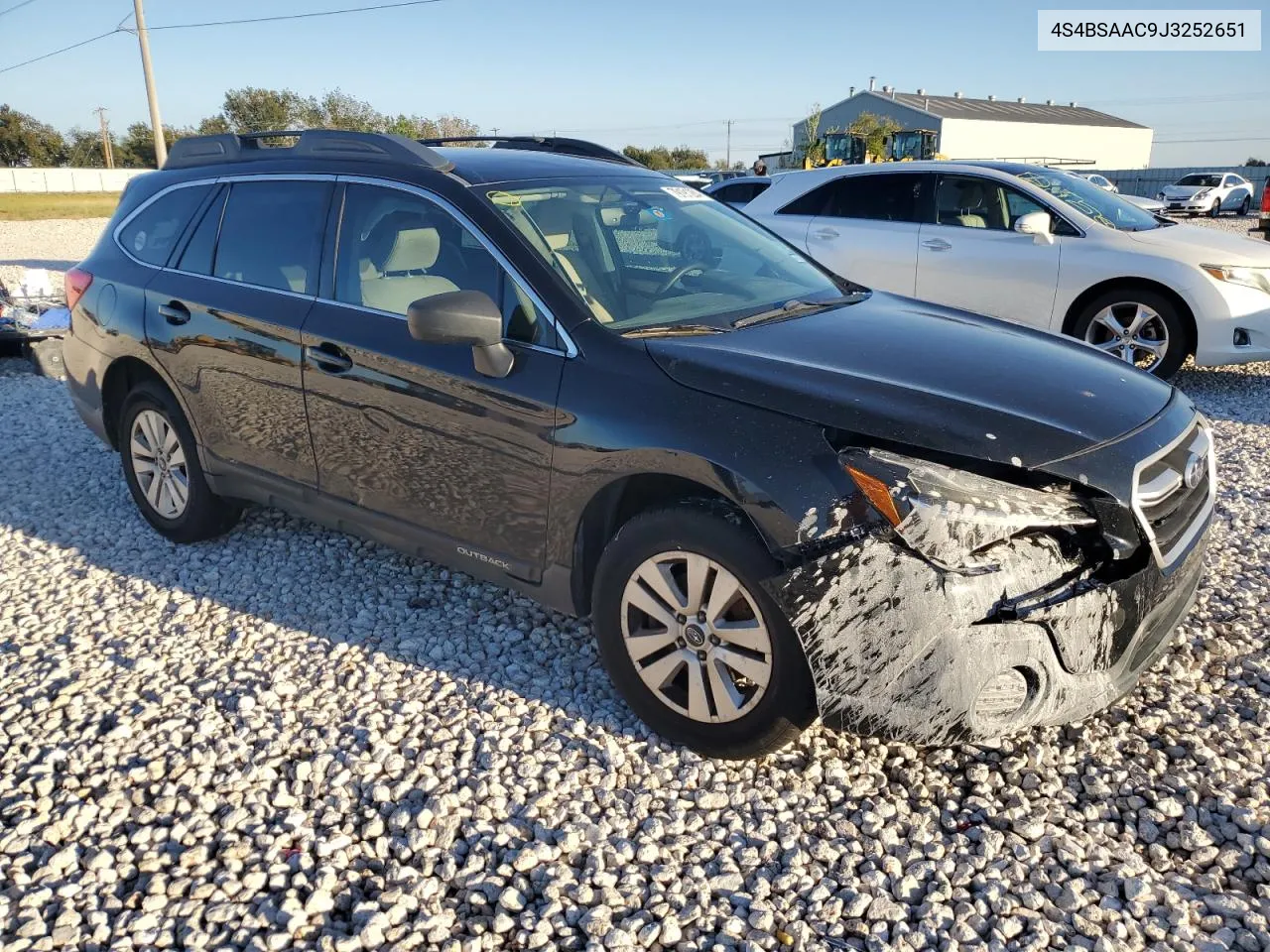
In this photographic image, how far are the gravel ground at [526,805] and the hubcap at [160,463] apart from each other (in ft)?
2.51

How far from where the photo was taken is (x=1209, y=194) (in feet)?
112

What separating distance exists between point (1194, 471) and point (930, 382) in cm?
93

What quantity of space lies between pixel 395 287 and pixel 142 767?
6.23 feet

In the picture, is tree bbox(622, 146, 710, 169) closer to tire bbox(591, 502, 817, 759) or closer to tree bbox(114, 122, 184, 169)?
tree bbox(114, 122, 184, 169)

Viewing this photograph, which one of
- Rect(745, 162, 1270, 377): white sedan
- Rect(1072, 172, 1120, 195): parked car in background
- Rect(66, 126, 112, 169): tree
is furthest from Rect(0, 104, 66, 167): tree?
Rect(745, 162, 1270, 377): white sedan

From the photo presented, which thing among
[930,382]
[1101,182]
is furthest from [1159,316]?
[1101,182]

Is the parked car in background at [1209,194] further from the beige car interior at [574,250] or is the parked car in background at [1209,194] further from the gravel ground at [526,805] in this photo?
the beige car interior at [574,250]

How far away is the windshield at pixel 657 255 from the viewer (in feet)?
11.1

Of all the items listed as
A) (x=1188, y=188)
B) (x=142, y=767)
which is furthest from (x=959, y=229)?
(x=1188, y=188)

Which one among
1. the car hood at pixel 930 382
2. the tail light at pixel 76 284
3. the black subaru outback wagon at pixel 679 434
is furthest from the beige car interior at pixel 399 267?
the tail light at pixel 76 284

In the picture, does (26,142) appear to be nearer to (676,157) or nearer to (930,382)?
(676,157)

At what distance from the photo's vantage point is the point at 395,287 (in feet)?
12.1

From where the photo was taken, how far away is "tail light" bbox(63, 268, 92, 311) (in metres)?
4.98

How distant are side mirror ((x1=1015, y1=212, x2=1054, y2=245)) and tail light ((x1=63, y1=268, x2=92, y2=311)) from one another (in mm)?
6524
